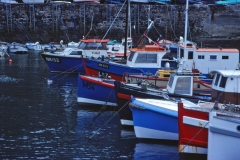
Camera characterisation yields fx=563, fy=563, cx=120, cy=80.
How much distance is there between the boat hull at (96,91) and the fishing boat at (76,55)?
13584mm

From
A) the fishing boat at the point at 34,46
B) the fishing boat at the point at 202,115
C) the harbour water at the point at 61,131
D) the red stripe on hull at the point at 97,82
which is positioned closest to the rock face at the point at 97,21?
the fishing boat at the point at 34,46

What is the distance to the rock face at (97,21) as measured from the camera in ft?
204

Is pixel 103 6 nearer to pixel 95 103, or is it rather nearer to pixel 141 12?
pixel 141 12

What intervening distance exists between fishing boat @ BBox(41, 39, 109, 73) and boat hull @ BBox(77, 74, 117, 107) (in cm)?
1358

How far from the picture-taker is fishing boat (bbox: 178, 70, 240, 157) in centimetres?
1551

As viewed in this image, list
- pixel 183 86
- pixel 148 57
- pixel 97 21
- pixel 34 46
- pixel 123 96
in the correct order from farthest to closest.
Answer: pixel 97 21 → pixel 34 46 → pixel 148 57 → pixel 123 96 → pixel 183 86

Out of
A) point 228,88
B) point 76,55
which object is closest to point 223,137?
point 228,88

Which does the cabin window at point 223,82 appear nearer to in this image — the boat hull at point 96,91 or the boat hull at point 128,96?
the boat hull at point 128,96

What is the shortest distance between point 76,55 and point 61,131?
62.5 ft

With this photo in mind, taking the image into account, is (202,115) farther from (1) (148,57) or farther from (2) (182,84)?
(1) (148,57)

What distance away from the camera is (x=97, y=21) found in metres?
63.0

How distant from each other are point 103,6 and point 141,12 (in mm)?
4368

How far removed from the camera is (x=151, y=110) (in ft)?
56.7

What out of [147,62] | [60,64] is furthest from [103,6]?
[147,62]
